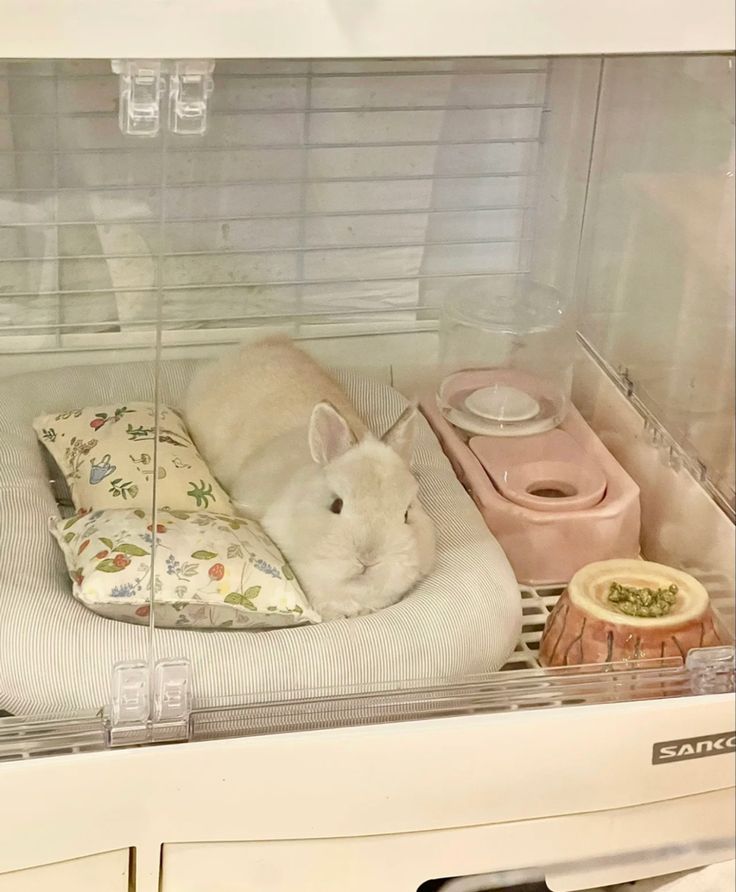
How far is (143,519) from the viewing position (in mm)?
1230

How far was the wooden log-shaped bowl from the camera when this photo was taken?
1265 mm

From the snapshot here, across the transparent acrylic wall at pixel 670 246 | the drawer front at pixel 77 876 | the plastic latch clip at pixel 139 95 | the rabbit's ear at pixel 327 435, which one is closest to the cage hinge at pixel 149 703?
the drawer front at pixel 77 876

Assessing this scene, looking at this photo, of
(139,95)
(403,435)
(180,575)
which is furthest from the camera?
(403,435)

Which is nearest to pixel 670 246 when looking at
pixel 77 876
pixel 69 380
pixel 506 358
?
pixel 506 358

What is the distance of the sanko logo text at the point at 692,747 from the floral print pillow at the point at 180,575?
1.22 feet

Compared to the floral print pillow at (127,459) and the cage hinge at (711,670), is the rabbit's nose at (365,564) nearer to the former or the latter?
the floral print pillow at (127,459)

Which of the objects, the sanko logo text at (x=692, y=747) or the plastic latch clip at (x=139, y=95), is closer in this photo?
the plastic latch clip at (x=139, y=95)

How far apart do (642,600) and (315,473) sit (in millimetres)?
376

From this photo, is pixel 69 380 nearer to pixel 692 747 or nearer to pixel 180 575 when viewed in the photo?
pixel 180 575

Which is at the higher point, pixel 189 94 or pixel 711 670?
pixel 189 94

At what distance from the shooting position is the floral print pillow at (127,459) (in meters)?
1.26

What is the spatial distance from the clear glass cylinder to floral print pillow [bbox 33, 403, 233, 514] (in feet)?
0.98

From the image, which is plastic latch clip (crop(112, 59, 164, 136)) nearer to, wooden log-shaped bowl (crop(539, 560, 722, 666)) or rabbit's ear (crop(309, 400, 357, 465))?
rabbit's ear (crop(309, 400, 357, 465))

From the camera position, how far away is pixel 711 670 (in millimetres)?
1265
